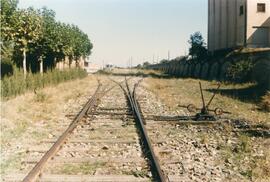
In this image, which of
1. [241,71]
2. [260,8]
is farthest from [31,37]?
[260,8]

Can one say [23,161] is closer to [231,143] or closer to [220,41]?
[231,143]

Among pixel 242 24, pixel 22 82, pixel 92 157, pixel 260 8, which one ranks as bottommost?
pixel 92 157

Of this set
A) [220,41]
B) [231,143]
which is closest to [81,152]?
[231,143]

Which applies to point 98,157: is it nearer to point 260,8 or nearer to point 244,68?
point 244,68

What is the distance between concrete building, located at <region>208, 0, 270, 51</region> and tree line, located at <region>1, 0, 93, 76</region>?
19.7 metres

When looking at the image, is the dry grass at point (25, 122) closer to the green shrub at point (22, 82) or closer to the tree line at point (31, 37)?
the green shrub at point (22, 82)

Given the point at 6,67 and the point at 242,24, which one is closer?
the point at 6,67

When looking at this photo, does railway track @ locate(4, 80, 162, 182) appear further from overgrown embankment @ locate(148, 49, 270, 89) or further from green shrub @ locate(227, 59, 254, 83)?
green shrub @ locate(227, 59, 254, 83)

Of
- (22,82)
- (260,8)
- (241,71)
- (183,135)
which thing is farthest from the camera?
(260,8)

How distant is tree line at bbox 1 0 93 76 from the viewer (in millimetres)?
22955

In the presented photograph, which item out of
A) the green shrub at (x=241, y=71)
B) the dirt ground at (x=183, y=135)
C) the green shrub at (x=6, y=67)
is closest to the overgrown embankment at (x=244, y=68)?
the green shrub at (x=241, y=71)

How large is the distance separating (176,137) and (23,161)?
155 inches

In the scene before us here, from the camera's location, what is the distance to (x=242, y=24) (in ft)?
160

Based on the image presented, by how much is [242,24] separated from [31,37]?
29020mm
